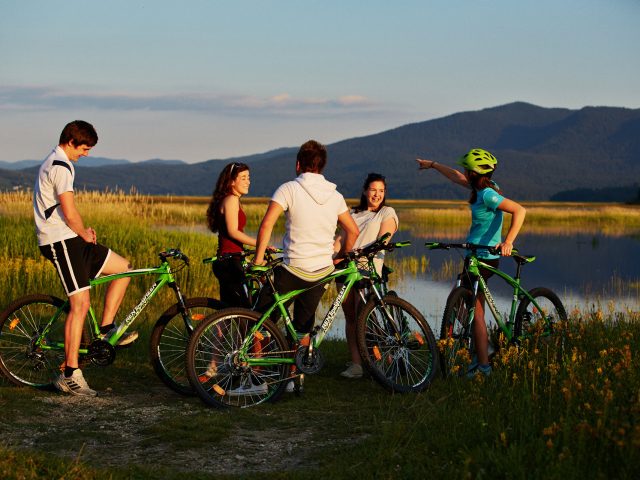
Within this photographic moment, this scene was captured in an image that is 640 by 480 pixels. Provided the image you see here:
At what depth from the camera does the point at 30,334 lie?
8.48m

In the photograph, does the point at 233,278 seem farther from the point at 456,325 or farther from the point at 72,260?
the point at 456,325

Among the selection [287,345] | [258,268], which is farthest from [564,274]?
[258,268]

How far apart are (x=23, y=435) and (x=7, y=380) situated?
192 cm

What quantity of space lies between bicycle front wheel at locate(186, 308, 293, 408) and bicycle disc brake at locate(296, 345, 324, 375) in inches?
3.7

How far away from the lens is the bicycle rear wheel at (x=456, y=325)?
805 cm

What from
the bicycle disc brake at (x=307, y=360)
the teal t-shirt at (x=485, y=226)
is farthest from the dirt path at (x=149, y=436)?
the teal t-shirt at (x=485, y=226)

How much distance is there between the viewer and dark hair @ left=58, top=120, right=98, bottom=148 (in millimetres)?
7738

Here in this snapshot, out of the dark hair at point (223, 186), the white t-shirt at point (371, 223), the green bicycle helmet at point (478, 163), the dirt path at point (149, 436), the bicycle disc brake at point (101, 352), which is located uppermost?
the green bicycle helmet at point (478, 163)

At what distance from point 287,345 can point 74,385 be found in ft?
6.29

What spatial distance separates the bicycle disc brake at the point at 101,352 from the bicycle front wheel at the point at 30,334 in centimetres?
28

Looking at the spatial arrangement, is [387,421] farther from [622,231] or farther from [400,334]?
[622,231]

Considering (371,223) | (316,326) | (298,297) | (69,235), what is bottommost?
(316,326)

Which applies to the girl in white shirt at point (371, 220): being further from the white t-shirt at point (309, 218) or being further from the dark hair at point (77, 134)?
the dark hair at point (77, 134)

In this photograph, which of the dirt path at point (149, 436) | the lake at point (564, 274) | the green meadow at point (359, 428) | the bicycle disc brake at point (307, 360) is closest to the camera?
the green meadow at point (359, 428)
